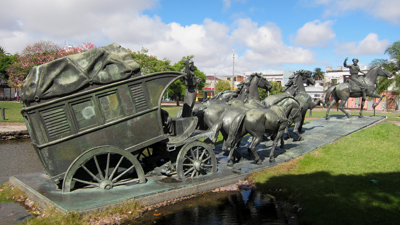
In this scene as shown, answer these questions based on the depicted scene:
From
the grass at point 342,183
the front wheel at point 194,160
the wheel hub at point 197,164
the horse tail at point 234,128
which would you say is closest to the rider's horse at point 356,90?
the grass at point 342,183

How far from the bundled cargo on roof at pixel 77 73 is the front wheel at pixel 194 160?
7.28 feet

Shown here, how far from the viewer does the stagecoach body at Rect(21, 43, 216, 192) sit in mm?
5645

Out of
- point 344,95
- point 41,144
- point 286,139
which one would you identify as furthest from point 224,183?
point 344,95

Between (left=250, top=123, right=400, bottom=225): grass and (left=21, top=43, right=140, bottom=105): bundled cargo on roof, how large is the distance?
15.1 ft

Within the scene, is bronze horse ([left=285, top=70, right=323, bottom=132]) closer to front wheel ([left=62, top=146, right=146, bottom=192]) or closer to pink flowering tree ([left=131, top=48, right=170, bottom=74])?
front wheel ([left=62, top=146, right=146, bottom=192])

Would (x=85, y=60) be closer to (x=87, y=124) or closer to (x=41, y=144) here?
(x=87, y=124)

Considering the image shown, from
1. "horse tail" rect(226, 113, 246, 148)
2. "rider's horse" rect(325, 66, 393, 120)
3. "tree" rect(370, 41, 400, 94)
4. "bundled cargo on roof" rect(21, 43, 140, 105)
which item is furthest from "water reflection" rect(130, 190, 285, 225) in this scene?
"tree" rect(370, 41, 400, 94)

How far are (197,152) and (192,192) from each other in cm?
103

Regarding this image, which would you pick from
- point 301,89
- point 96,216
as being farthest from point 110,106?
point 301,89

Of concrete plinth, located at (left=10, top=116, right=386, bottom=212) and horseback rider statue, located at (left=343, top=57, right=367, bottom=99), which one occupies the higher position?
horseback rider statue, located at (left=343, top=57, right=367, bottom=99)

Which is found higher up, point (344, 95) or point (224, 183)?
point (344, 95)

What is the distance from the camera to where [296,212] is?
19.8ft

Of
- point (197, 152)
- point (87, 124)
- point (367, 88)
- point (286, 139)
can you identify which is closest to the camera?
point (87, 124)

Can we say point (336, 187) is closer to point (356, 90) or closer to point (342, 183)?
point (342, 183)
